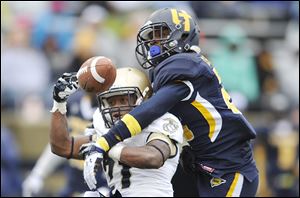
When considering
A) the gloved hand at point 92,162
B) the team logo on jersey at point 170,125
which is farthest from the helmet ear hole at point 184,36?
the gloved hand at point 92,162

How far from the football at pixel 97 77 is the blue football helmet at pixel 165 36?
0.38 meters

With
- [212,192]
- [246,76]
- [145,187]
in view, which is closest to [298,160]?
[246,76]

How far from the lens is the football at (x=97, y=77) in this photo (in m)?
5.42

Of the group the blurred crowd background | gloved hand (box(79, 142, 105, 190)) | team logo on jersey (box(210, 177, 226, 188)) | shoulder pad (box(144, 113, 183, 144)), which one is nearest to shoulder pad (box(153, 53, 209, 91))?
shoulder pad (box(144, 113, 183, 144))

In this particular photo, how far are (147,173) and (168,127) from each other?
0.94 ft

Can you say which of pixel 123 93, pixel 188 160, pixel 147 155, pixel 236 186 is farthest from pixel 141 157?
pixel 236 186

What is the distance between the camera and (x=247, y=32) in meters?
11.2

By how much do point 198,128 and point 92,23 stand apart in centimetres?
527

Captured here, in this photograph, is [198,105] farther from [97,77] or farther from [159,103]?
[97,77]

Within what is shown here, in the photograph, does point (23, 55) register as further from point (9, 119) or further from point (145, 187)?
point (145, 187)

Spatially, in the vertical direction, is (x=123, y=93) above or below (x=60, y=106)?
above

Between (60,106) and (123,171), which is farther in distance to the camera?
(60,106)

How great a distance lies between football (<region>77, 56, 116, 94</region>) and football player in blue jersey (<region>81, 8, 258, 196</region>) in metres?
0.26

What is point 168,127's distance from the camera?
5387 mm
